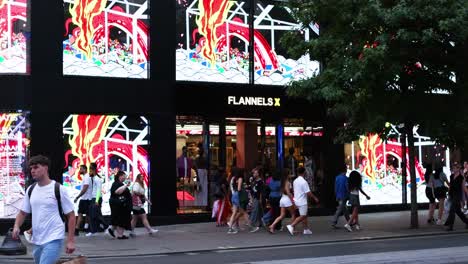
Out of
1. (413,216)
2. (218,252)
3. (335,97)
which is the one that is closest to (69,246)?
(218,252)

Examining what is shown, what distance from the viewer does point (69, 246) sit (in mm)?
6848

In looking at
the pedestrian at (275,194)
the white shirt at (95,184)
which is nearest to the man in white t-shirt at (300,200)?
the pedestrian at (275,194)

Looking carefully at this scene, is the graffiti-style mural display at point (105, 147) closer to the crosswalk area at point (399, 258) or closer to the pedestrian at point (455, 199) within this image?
the crosswalk area at point (399, 258)

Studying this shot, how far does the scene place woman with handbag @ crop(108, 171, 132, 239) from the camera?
15895 mm

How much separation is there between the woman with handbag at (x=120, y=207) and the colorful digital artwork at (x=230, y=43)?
4756mm

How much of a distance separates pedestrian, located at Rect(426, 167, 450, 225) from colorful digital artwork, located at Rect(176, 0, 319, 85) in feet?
16.1

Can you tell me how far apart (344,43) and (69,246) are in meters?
11.2

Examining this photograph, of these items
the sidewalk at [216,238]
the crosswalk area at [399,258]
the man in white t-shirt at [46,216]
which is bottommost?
the sidewalk at [216,238]

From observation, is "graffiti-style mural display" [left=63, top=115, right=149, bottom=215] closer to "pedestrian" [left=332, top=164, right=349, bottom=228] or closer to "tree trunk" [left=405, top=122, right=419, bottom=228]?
"pedestrian" [left=332, top=164, right=349, bottom=228]

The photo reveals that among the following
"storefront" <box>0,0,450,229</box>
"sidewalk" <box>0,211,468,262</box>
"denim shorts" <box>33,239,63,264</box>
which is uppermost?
"storefront" <box>0,0,450,229</box>

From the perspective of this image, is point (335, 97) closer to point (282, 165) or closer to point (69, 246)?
point (282, 165)

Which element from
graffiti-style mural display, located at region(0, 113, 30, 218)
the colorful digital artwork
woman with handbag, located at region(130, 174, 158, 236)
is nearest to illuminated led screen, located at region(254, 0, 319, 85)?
the colorful digital artwork

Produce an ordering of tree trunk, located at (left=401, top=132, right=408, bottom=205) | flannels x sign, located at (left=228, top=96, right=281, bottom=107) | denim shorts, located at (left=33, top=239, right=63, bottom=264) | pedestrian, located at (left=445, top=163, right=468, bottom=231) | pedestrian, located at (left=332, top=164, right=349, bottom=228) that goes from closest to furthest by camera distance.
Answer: denim shorts, located at (left=33, top=239, right=63, bottom=264)
pedestrian, located at (left=445, top=163, right=468, bottom=231)
pedestrian, located at (left=332, top=164, right=349, bottom=228)
flannels x sign, located at (left=228, top=96, right=281, bottom=107)
tree trunk, located at (left=401, top=132, right=408, bottom=205)

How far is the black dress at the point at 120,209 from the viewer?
15883mm
